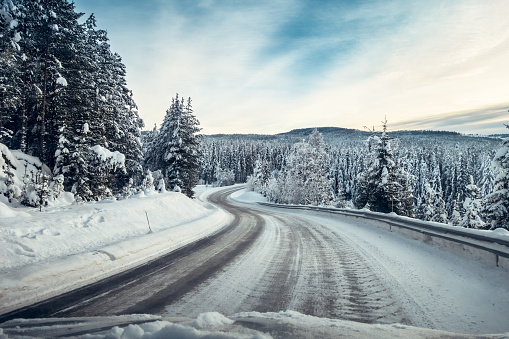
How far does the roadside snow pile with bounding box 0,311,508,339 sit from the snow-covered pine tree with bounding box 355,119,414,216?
72.7 feet

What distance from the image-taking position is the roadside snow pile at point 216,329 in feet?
7.86

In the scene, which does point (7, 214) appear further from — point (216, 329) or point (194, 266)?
point (216, 329)

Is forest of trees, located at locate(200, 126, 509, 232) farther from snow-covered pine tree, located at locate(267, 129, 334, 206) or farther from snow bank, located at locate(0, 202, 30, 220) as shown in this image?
snow bank, located at locate(0, 202, 30, 220)

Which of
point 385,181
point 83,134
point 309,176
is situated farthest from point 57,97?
point 309,176

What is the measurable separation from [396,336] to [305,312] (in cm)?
127

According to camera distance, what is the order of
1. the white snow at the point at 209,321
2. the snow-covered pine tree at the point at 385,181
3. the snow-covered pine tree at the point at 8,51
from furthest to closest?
the snow-covered pine tree at the point at 385,181
the snow-covered pine tree at the point at 8,51
the white snow at the point at 209,321

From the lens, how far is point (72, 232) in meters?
6.90

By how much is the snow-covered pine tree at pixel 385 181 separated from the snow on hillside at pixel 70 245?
1845cm

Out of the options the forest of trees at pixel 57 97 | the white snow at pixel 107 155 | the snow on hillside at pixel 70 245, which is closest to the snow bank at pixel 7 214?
the snow on hillside at pixel 70 245

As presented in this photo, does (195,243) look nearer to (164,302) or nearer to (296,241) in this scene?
(296,241)

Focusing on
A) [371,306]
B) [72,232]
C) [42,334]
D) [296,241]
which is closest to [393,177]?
[296,241]

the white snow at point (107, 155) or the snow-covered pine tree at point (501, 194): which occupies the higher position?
the white snow at point (107, 155)

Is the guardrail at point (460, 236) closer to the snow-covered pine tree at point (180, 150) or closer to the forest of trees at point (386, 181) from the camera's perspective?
the forest of trees at point (386, 181)

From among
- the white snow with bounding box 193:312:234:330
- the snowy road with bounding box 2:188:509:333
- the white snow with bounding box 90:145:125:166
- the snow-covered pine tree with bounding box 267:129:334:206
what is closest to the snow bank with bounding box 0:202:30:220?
the snowy road with bounding box 2:188:509:333
